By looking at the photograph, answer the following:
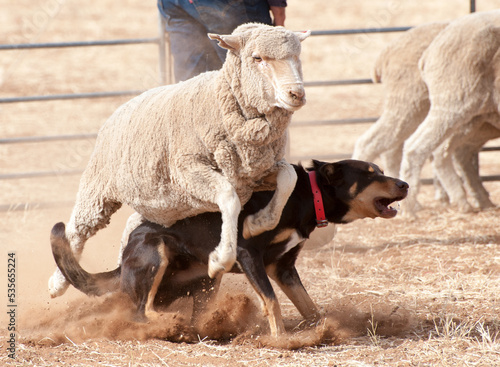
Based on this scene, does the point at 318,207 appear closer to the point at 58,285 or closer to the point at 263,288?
the point at 263,288

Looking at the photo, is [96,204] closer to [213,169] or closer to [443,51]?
[213,169]

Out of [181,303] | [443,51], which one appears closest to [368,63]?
[443,51]

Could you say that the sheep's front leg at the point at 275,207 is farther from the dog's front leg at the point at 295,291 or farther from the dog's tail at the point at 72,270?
the dog's tail at the point at 72,270

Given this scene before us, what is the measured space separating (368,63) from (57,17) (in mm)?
8581

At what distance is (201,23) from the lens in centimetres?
516

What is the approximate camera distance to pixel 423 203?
8.08 m

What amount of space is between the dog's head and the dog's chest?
313 millimetres

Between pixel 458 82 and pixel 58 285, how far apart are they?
4074mm

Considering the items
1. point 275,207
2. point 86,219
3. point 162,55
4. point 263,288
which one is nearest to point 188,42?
point 162,55

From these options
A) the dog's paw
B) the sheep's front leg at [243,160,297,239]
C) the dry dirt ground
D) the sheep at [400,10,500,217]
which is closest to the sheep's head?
the sheep's front leg at [243,160,297,239]

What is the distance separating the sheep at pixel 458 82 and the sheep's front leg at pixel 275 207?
3.10m

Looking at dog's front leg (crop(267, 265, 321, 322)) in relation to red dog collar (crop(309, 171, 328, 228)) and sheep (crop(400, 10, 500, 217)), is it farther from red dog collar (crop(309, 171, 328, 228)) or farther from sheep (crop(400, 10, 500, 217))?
sheep (crop(400, 10, 500, 217))

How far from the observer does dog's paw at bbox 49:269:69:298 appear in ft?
14.6

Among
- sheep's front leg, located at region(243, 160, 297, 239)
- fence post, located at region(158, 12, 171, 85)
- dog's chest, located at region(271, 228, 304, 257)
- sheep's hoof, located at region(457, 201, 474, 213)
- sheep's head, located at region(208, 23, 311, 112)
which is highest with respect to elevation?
sheep's head, located at region(208, 23, 311, 112)
